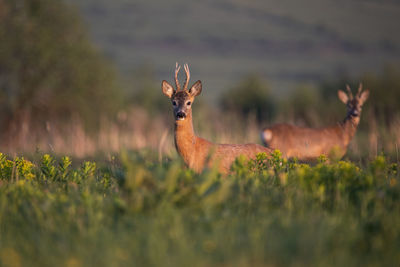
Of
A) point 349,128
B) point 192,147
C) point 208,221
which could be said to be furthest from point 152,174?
point 349,128

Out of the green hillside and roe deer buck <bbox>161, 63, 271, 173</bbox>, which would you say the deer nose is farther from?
the green hillside

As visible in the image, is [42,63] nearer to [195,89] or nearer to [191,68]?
[195,89]

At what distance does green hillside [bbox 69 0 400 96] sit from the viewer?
324 ft

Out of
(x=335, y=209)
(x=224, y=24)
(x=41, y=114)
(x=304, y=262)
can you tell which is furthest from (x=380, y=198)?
(x=224, y=24)

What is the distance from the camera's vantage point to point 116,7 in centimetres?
16938

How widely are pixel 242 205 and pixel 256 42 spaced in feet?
398

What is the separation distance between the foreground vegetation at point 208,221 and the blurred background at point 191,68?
1.92 meters

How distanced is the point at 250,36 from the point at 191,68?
32.2 m

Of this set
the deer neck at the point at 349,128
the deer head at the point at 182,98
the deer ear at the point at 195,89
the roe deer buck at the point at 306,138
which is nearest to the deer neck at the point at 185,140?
the deer head at the point at 182,98

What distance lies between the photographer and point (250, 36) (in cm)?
12450

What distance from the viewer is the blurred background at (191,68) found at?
17094mm

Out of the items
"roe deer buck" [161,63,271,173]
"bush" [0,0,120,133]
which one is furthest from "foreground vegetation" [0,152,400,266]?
"bush" [0,0,120,133]

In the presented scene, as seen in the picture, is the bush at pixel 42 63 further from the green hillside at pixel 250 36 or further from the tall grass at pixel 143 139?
the green hillside at pixel 250 36

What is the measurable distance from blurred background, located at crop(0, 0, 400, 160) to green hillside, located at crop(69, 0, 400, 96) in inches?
16.6
